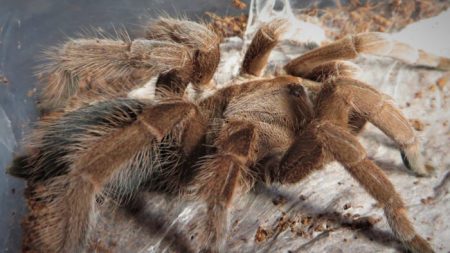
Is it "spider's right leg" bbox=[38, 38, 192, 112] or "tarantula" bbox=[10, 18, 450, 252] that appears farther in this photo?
"spider's right leg" bbox=[38, 38, 192, 112]

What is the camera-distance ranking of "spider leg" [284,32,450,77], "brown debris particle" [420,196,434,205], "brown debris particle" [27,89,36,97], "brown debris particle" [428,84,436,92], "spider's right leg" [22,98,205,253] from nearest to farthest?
"spider's right leg" [22,98,205,253] → "brown debris particle" [420,196,434,205] → "spider leg" [284,32,450,77] → "brown debris particle" [27,89,36,97] → "brown debris particle" [428,84,436,92]

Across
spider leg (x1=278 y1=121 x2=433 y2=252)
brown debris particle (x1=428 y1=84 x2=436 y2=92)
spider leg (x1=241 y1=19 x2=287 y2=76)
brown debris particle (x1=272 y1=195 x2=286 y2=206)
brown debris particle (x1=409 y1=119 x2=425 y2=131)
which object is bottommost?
brown debris particle (x1=272 y1=195 x2=286 y2=206)

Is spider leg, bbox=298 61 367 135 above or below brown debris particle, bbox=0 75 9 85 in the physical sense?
below

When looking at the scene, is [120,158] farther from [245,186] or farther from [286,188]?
[286,188]

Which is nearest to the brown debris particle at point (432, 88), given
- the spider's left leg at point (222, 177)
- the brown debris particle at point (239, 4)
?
the brown debris particle at point (239, 4)

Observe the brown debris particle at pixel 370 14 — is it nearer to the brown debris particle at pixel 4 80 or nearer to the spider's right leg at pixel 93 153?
the spider's right leg at pixel 93 153

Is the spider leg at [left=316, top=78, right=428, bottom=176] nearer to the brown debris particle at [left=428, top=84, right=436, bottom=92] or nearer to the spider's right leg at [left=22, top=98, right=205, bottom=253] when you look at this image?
the spider's right leg at [left=22, top=98, right=205, bottom=253]

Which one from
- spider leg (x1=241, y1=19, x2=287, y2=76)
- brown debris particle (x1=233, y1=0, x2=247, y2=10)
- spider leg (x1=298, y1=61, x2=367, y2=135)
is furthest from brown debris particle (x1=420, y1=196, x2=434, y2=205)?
brown debris particle (x1=233, y1=0, x2=247, y2=10)

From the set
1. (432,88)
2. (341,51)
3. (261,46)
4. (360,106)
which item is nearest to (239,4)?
(261,46)
